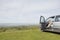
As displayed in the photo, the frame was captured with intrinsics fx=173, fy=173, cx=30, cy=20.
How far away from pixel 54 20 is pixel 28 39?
13.0 feet

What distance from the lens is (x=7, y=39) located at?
14.1 meters

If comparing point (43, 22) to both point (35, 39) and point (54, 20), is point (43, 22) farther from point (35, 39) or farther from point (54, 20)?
point (35, 39)

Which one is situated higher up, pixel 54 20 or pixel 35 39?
pixel 54 20

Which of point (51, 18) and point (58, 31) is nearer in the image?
point (58, 31)

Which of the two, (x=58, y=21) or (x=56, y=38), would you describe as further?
(x=58, y=21)

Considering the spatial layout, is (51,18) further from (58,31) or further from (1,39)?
(1,39)

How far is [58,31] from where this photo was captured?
15.6 meters

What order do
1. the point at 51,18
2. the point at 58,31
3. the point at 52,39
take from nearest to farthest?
the point at 52,39, the point at 58,31, the point at 51,18

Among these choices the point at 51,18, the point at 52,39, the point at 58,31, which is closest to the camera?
the point at 52,39

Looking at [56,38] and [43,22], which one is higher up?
[43,22]

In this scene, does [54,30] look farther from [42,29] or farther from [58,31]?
[42,29]

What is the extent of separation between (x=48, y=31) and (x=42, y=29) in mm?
883

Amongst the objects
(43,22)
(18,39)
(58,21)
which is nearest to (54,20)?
(58,21)

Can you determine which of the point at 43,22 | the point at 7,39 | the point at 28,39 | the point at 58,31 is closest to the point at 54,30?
the point at 58,31
